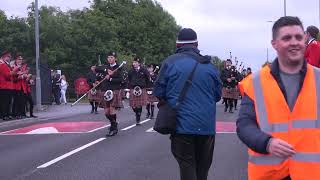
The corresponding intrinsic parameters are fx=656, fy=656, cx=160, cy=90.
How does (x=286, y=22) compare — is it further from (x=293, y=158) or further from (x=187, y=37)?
(x=187, y=37)

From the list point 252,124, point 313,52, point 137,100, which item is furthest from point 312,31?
point 137,100

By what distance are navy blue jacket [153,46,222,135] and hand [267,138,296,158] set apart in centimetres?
255

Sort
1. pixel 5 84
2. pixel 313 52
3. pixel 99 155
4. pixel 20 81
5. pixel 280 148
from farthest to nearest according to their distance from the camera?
pixel 20 81, pixel 5 84, pixel 99 155, pixel 313 52, pixel 280 148

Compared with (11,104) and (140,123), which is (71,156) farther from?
(11,104)

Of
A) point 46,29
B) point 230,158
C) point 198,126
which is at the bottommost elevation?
point 230,158

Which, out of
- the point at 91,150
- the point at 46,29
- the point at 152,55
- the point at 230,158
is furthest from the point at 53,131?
the point at 152,55

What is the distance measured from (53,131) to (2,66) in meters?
3.92

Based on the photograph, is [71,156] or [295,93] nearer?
[295,93]

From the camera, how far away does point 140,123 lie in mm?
18234

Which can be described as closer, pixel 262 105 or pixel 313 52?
pixel 262 105

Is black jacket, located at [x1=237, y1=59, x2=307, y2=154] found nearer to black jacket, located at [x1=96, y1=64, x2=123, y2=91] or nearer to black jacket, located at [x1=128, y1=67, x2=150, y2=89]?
black jacket, located at [x1=96, y1=64, x2=123, y2=91]

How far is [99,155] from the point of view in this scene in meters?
11.3

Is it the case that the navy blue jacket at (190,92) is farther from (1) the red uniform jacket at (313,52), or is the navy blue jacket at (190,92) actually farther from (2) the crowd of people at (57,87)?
(2) the crowd of people at (57,87)

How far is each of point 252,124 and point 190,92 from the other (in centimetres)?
238
